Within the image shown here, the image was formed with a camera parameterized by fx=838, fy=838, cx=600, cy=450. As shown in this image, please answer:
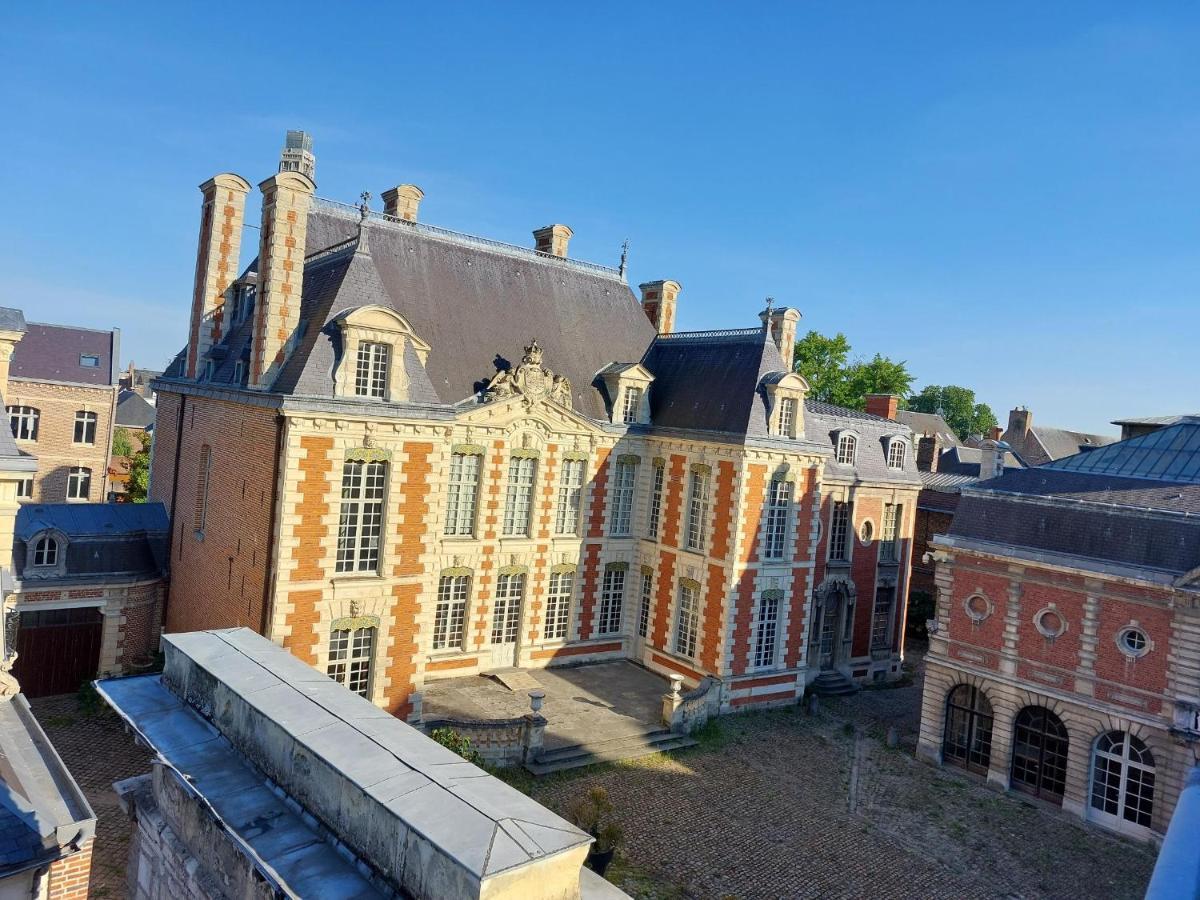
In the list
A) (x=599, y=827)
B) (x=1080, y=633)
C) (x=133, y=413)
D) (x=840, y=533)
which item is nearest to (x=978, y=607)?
(x=1080, y=633)

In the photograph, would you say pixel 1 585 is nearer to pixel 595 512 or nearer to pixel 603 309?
pixel 595 512

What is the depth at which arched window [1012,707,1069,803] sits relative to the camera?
21.5 m

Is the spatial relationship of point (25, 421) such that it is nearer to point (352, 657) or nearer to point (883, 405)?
point (352, 657)

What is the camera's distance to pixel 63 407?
37.3 metres

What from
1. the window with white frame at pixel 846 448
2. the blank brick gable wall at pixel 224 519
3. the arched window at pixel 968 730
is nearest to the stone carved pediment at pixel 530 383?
the blank brick gable wall at pixel 224 519

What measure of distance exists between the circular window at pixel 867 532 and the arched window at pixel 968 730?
7.92m

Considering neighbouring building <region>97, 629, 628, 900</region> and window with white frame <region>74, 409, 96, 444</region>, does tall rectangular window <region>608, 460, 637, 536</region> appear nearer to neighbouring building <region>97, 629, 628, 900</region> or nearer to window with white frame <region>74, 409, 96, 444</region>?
neighbouring building <region>97, 629, 628, 900</region>

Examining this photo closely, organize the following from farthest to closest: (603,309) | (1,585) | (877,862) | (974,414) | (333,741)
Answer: (974,414), (603,309), (877,862), (1,585), (333,741)

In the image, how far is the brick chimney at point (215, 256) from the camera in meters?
23.7

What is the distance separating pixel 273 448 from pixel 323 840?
12.0m

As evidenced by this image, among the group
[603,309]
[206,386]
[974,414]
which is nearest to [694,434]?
[603,309]

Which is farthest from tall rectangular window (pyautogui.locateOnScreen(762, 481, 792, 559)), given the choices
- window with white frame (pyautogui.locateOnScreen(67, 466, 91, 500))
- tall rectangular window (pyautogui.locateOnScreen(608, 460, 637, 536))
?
window with white frame (pyautogui.locateOnScreen(67, 466, 91, 500))

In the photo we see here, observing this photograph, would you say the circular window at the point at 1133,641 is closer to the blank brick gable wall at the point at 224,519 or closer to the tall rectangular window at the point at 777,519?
the tall rectangular window at the point at 777,519

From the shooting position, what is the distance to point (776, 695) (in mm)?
27000
